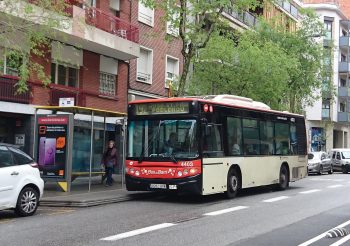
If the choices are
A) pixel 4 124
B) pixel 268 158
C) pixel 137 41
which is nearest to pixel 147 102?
pixel 268 158

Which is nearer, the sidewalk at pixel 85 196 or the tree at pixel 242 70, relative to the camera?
the sidewalk at pixel 85 196

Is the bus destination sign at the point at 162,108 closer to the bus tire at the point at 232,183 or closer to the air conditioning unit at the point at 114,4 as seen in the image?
the bus tire at the point at 232,183

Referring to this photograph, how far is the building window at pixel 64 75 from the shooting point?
22.0m

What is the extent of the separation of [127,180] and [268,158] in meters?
5.49

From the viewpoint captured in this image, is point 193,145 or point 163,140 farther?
point 163,140

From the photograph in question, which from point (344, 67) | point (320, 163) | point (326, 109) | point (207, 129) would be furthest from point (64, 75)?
point (344, 67)

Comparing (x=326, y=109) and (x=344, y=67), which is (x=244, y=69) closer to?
(x=326, y=109)

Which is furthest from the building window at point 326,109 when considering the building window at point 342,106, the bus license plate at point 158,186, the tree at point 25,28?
the tree at point 25,28

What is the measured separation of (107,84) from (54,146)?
9535mm

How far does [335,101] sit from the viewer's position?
192 feet

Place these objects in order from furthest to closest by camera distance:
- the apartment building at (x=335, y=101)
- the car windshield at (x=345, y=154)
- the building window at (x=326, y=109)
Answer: the building window at (x=326, y=109) → the apartment building at (x=335, y=101) → the car windshield at (x=345, y=154)

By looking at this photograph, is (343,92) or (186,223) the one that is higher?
(343,92)

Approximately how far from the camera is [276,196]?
17031 mm

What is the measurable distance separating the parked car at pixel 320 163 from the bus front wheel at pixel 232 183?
54.6 feet
